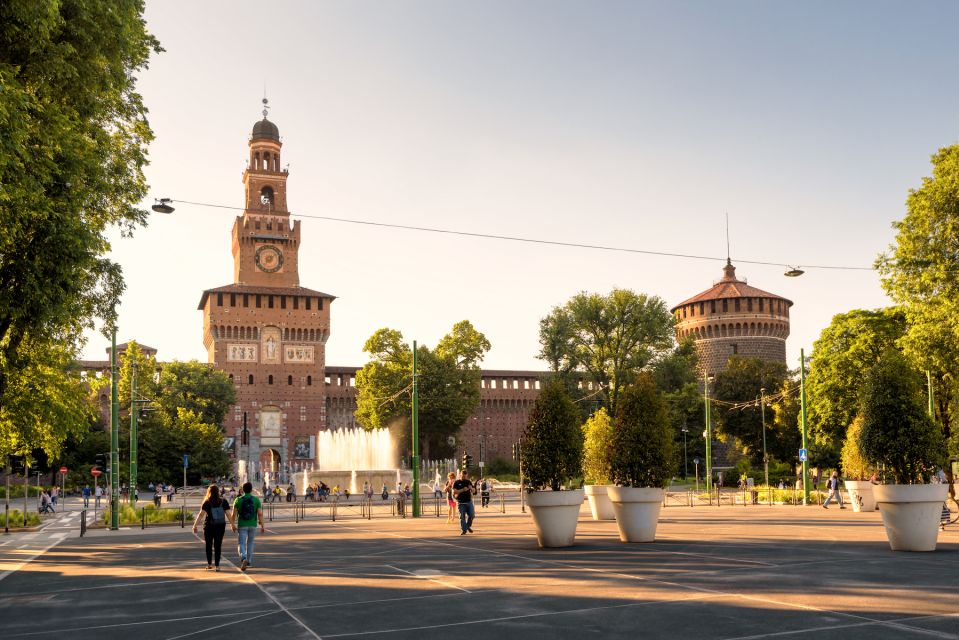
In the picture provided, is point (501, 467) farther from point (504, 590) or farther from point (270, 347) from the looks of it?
point (504, 590)

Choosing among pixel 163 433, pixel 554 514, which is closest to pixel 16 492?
pixel 163 433

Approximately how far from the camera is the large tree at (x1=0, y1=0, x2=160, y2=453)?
45.4 feet

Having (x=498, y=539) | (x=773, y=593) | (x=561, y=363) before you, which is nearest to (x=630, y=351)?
(x=561, y=363)

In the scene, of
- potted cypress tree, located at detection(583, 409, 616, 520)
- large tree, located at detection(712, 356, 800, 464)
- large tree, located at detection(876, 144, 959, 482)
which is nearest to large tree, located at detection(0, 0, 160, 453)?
potted cypress tree, located at detection(583, 409, 616, 520)

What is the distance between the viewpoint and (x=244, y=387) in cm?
8269

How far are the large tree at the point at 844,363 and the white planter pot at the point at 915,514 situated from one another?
30755 millimetres

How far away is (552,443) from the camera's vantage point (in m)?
16.7

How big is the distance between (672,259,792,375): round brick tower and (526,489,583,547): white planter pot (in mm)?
72367

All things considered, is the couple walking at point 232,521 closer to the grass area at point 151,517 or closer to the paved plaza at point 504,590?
the paved plaza at point 504,590

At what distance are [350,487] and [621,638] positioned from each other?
45.6 meters

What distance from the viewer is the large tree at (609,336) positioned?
60.3 m

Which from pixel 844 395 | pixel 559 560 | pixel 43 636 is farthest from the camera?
pixel 844 395

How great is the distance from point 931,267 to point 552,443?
1539 cm

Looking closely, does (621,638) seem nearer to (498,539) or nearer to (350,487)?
(498,539)
